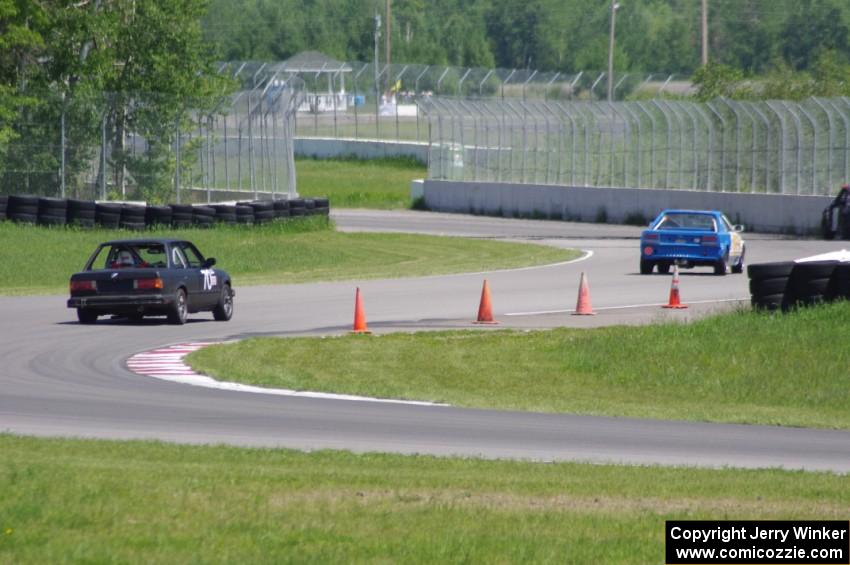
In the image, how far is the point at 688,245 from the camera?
32188 millimetres

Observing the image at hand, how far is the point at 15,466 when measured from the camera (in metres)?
10.2

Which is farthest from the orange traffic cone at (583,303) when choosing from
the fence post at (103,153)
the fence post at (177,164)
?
the fence post at (177,164)

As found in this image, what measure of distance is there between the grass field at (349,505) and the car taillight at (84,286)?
412 inches

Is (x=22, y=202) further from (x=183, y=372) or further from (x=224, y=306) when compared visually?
(x=183, y=372)

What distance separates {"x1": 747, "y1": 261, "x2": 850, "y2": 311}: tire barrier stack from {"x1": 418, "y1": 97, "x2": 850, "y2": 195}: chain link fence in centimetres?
2404

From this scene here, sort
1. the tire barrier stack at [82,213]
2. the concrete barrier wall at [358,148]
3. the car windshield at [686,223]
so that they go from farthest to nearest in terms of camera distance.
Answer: the concrete barrier wall at [358,148] → the tire barrier stack at [82,213] → the car windshield at [686,223]

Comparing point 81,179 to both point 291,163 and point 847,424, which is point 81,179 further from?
point 847,424

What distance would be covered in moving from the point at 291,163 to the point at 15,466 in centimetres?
3772

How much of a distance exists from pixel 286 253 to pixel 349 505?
27.6m

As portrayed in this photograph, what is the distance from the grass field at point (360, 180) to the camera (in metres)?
66.1

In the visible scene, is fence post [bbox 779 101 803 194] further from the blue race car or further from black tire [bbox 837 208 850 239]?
the blue race car

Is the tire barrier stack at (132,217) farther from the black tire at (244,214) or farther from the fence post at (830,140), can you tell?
the fence post at (830,140)

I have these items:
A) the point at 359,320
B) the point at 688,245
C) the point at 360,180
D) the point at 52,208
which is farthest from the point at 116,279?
the point at 360,180

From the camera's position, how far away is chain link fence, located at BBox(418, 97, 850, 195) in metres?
45.1
